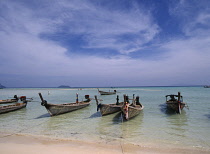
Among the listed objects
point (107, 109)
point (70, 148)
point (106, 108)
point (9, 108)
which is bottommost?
point (70, 148)

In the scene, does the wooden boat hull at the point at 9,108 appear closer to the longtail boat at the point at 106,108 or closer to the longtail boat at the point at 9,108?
the longtail boat at the point at 9,108

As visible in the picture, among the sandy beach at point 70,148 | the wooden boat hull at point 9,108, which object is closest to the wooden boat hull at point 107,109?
the sandy beach at point 70,148

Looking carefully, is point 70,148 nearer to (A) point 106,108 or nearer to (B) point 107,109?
(A) point 106,108

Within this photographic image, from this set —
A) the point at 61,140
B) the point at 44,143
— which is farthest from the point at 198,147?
the point at 44,143

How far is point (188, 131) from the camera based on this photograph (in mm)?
10094

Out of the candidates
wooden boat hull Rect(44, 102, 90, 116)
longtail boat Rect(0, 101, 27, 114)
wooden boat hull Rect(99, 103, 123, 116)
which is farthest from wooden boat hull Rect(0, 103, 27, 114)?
wooden boat hull Rect(99, 103, 123, 116)

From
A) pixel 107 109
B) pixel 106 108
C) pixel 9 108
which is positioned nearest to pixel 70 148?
pixel 106 108

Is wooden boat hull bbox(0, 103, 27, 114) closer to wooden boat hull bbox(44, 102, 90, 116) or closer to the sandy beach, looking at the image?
wooden boat hull bbox(44, 102, 90, 116)

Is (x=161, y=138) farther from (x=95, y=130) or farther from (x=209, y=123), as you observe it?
(x=209, y=123)

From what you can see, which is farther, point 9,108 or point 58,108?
point 9,108

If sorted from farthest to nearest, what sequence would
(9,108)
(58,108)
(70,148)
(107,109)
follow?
(9,108)
(58,108)
(107,109)
(70,148)

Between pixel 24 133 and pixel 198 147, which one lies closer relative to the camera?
pixel 198 147

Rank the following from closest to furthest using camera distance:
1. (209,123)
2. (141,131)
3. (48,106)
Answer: (141,131), (209,123), (48,106)

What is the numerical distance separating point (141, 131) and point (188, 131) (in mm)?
3360
